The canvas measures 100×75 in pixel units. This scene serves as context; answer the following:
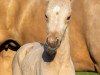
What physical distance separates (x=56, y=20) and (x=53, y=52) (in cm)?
38

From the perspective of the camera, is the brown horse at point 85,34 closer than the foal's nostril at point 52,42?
No

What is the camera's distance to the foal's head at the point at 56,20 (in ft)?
17.7

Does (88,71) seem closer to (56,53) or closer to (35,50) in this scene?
(35,50)

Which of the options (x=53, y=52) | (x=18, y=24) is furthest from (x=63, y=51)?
(x=18, y=24)

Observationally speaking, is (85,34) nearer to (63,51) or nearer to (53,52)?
(63,51)

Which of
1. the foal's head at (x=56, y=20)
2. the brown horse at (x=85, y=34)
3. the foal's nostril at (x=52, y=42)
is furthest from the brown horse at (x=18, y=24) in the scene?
the foal's nostril at (x=52, y=42)

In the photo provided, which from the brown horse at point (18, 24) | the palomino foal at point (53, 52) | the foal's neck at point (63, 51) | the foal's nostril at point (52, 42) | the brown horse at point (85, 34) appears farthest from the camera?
the brown horse at point (18, 24)

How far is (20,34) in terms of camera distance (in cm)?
890

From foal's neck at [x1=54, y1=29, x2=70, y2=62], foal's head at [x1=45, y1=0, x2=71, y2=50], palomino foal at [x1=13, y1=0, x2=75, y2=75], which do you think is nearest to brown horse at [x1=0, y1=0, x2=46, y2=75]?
palomino foal at [x1=13, y1=0, x2=75, y2=75]

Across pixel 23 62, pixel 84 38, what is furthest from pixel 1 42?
pixel 23 62

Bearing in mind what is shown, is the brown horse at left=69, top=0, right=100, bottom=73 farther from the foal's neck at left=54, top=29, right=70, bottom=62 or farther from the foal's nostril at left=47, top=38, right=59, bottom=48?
the foal's nostril at left=47, top=38, right=59, bottom=48

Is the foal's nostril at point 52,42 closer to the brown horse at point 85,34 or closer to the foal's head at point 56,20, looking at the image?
the foal's head at point 56,20

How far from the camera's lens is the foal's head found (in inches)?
213

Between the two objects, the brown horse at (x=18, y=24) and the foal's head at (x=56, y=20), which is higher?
the foal's head at (x=56, y=20)
